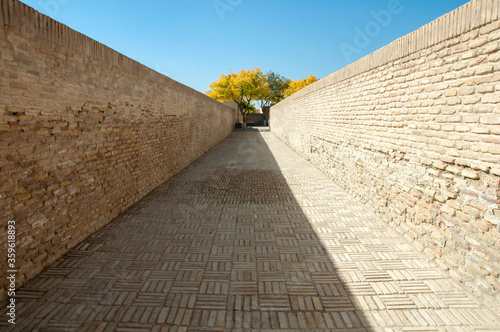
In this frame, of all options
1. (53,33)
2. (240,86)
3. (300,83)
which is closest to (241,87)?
(240,86)

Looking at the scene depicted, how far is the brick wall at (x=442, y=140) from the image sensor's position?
7.75 feet

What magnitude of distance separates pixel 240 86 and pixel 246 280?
3405cm

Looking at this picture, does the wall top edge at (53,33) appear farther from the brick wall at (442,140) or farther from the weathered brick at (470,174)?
the weathered brick at (470,174)

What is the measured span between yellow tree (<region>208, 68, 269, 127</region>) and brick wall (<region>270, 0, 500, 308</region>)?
101ft

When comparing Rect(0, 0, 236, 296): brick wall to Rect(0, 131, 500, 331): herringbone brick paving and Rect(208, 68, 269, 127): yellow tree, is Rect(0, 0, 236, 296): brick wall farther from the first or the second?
Rect(208, 68, 269, 127): yellow tree

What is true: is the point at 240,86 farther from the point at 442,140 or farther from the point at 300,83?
the point at 442,140

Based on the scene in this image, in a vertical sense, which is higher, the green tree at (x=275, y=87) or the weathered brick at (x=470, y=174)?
the green tree at (x=275, y=87)

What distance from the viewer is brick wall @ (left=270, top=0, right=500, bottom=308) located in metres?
2.36

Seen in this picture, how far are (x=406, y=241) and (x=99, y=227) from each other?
4.52 metres

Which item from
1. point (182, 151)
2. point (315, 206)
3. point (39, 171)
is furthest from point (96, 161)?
point (182, 151)

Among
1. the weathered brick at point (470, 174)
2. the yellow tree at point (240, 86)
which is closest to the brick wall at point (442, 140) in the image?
the weathered brick at point (470, 174)

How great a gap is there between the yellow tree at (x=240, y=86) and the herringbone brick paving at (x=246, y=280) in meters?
31.8

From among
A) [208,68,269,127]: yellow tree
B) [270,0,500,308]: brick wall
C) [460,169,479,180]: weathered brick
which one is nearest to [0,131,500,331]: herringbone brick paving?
[270,0,500,308]: brick wall

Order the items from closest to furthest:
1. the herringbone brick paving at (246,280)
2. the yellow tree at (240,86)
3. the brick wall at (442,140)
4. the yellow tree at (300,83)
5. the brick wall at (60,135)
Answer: the herringbone brick paving at (246,280) < the brick wall at (442,140) < the brick wall at (60,135) < the yellow tree at (240,86) < the yellow tree at (300,83)
